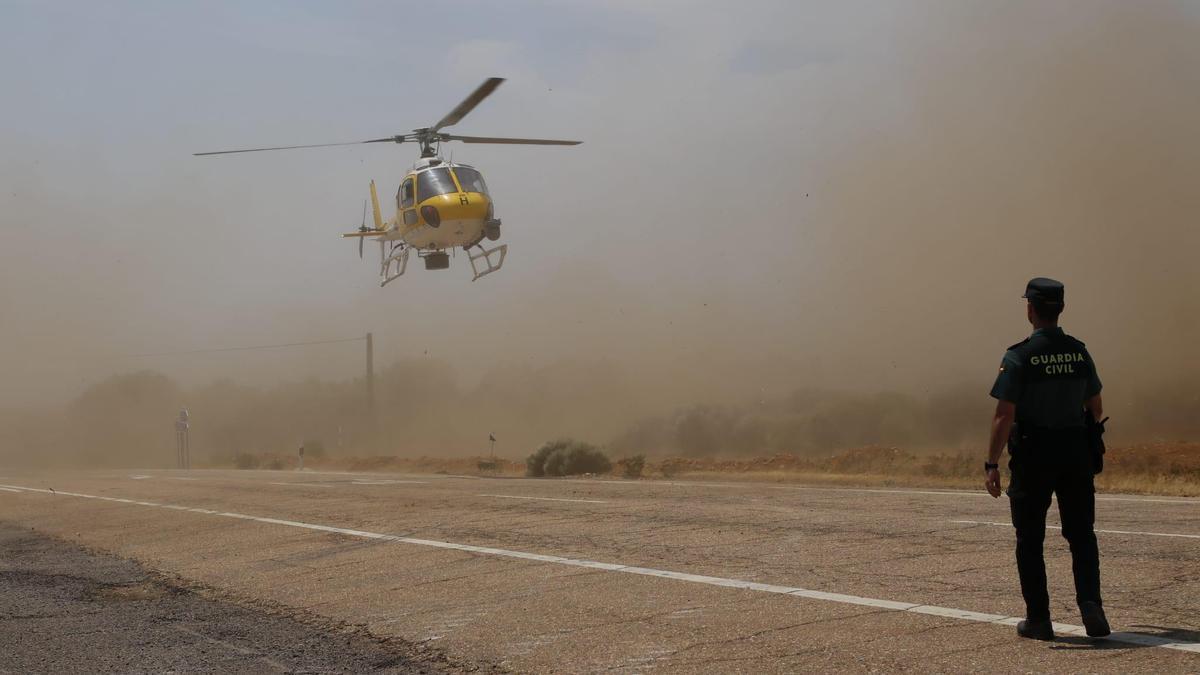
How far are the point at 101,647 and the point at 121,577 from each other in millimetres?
3975

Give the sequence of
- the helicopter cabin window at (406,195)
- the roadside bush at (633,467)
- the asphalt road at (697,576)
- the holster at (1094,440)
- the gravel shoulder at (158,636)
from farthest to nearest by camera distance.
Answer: the roadside bush at (633,467) → the helicopter cabin window at (406,195) → the gravel shoulder at (158,636) → the asphalt road at (697,576) → the holster at (1094,440)

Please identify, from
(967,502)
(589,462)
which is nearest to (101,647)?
(967,502)

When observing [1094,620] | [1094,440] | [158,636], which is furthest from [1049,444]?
[158,636]

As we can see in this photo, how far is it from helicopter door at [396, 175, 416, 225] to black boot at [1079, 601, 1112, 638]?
26730 mm

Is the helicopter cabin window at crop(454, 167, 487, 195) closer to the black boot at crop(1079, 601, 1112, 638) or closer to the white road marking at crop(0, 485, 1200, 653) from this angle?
the white road marking at crop(0, 485, 1200, 653)

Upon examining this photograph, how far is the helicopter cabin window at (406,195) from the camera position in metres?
31.6

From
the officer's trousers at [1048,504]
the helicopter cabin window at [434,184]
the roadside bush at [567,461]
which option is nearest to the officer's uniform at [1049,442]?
the officer's trousers at [1048,504]

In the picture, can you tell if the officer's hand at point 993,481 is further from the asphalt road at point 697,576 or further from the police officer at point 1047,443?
the asphalt road at point 697,576

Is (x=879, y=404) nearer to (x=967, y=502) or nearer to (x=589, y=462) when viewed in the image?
(x=589, y=462)

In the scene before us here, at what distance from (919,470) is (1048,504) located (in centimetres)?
2562

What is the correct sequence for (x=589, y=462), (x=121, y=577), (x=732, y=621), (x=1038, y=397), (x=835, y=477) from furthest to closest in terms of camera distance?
(x=589, y=462)
(x=835, y=477)
(x=121, y=577)
(x=732, y=621)
(x=1038, y=397)

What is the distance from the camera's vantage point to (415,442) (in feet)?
261

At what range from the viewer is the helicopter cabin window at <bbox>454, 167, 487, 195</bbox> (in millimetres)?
31484

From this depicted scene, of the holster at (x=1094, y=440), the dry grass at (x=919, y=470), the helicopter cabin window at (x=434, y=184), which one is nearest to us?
the holster at (x=1094, y=440)
